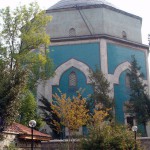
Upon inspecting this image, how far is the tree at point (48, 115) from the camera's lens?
2181 centimetres

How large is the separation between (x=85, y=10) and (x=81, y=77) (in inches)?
217

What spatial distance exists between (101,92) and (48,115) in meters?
3.71

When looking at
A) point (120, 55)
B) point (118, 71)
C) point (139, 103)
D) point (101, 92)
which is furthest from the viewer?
point (120, 55)

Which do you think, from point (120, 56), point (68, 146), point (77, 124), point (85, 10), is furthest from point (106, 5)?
point (68, 146)

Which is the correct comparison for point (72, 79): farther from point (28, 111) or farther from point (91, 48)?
point (28, 111)

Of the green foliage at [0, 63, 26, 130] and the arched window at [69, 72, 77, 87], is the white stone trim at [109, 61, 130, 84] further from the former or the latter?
the green foliage at [0, 63, 26, 130]

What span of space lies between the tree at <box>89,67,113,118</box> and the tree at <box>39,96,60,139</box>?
9.17ft

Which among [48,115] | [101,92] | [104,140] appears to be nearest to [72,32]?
[101,92]

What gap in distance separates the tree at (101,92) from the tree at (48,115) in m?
2.79

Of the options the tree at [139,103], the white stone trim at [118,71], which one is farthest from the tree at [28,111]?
the white stone trim at [118,71]

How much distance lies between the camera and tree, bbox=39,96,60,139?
21.8m

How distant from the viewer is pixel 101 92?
22.5m

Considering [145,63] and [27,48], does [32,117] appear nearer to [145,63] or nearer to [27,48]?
[27,48]

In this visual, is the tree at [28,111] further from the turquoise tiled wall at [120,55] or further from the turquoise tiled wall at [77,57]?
the turquoise tiled wall at [120,55]
